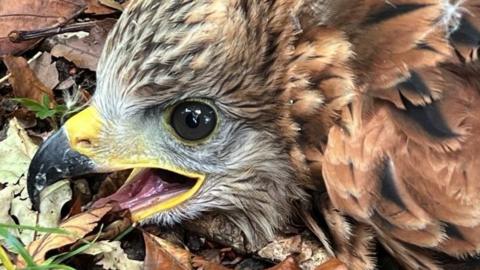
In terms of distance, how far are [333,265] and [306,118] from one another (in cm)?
44

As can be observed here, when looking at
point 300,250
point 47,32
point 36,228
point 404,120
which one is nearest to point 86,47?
point 47,32

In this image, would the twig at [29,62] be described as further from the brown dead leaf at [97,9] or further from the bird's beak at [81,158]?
the bird's beak at [81,158]

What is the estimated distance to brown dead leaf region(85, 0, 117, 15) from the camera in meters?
4.22

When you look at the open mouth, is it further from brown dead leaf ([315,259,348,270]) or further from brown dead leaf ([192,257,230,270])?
brown dead leaf ([315,259,348,270])

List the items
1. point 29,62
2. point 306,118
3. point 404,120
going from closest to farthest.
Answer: point 404,120 → point 306,118 → point 29,62

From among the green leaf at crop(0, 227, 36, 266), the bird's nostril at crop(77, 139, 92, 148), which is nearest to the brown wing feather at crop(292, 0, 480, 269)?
the bird's nostril at crop(77, 139, 92, 148)

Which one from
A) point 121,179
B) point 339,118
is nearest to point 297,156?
point 339,118

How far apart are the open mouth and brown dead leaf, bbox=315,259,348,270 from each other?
A: 424 mm

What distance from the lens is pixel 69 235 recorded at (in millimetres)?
3463

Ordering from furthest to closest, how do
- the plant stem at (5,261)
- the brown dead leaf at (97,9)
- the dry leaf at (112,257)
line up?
the brown dead leaf at (97,9), the dry leaf at (112,257), the plant stem at (5,261)

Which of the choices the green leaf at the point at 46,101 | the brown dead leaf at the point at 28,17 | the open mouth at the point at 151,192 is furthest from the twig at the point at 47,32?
the open mouth at the point at 151,192

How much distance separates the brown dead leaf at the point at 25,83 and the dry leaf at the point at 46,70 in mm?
54

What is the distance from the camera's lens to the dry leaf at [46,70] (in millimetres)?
4043

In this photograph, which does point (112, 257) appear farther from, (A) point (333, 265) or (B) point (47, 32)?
(B) point (47, 32)
